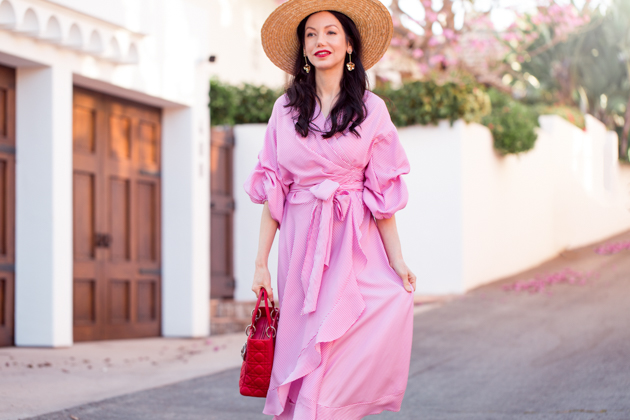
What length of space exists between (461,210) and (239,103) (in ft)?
10.6

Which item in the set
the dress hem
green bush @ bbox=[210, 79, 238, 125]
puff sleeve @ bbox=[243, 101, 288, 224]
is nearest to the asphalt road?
the dress hem

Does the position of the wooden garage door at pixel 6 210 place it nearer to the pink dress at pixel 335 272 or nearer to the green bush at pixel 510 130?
the pink dress at pixel 335 272

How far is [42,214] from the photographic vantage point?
651 centimetres

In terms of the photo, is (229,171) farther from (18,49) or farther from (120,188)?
(18,49)

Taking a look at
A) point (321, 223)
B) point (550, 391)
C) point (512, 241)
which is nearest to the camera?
point (321, 223)

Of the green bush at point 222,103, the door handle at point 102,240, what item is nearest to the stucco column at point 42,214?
the door handle at point 102,240

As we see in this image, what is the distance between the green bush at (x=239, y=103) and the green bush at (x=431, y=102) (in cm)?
158

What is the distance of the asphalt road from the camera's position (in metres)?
4.28

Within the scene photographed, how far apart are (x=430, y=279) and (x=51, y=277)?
5073mm

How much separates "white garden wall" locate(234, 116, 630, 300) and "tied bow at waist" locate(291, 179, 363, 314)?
283 inches

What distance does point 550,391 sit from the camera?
4836mm

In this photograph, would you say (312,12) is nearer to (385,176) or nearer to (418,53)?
(385,176)

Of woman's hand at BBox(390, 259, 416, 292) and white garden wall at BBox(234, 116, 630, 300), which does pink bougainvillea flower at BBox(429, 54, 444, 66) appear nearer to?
white garden wall at BBox(234, 116, 630, 300)

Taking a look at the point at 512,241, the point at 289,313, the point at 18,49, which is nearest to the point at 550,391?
the point at 289,313
